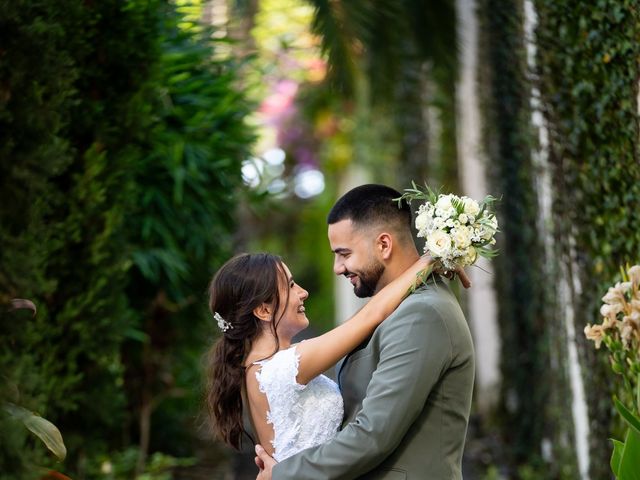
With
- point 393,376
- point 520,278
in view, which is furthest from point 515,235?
point 393,376

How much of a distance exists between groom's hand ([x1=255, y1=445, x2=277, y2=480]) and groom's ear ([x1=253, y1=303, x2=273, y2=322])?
1.51ft

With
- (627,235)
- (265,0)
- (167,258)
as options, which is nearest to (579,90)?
(627,235)

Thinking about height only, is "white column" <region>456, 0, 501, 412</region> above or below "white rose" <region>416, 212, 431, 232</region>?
below

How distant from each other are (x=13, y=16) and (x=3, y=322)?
1.17 metres

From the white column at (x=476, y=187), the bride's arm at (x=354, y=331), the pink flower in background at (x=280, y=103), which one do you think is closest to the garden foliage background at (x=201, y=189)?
the white column at (x=476, y=187)

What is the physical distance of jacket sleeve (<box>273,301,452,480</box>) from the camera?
3043 millimetres

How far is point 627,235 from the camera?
440 cm

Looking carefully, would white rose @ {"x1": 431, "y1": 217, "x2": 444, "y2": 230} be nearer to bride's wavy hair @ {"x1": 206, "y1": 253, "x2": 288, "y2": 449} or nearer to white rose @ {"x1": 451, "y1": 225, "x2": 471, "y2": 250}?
white rose @ {"x1": 451, "y1": 225, "x2": 471, "y2": 250}

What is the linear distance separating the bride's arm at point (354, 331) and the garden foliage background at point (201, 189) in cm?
99

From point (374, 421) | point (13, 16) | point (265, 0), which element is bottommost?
point (265, 0)

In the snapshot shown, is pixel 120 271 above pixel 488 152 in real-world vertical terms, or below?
above

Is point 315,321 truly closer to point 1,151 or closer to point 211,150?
point 211,150

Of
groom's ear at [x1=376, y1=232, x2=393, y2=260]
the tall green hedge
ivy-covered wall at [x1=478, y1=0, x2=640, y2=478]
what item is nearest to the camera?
groom's ear at [x1=376, y1=232, x2=393, y2=260]

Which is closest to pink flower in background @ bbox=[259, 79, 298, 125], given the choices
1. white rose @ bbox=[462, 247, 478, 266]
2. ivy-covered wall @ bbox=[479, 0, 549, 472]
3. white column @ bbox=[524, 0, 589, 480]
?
ivy-covered wall @ bbox=[479, 0, 549, 472]
